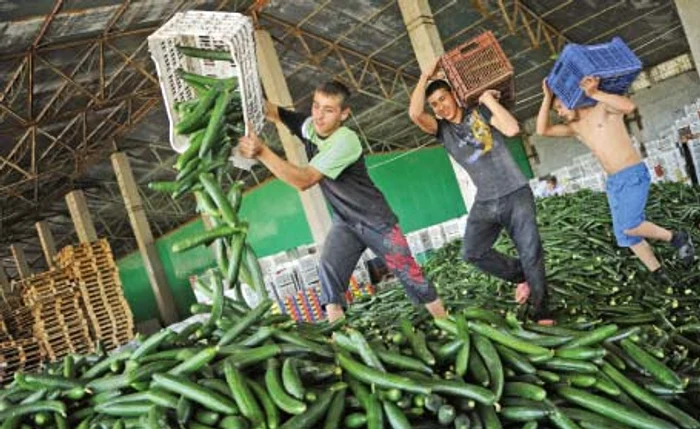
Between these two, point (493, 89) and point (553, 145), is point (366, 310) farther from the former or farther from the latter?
point (553, 145)

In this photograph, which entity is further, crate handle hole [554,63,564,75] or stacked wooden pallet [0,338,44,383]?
stacked wooden pallet [0,338,44,383]

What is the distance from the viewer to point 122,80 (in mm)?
→ 14477

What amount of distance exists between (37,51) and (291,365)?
1075 cm

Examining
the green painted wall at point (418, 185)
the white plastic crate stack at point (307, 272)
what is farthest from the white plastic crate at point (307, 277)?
the green painted wall at point (418, 185)

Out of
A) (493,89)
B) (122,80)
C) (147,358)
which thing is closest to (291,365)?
(147,358)

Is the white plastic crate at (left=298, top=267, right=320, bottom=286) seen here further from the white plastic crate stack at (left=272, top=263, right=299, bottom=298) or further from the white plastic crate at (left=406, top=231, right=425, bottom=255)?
the white plastic crate at (left=406, top=231, right=425, bottom=255)

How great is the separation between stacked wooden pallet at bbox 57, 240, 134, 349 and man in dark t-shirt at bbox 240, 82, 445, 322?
10.8 meters

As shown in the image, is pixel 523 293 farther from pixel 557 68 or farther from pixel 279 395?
pixel 279 395

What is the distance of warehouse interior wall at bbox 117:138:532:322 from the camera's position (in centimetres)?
2002

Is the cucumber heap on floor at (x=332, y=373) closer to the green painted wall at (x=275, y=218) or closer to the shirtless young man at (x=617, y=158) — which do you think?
the shirtless young man at (x=617, y=158)

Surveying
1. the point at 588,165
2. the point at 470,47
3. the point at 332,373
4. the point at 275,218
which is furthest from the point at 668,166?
the point at 275,218

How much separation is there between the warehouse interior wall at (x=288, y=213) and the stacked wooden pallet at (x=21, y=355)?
7345 mm

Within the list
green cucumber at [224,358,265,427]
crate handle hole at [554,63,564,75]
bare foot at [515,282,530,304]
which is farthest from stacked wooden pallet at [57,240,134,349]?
green cucumber at [224,358,265,427]

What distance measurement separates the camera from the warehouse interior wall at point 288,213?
65.7 ft
